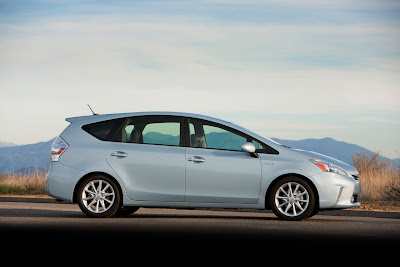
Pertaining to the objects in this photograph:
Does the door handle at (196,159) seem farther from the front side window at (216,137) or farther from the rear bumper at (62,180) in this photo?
the rear bumper at (62,180)

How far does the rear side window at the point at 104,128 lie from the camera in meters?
14.2

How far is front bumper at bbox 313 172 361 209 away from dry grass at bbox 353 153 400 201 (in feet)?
26.0

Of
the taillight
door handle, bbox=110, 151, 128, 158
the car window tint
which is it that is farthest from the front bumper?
the taillight

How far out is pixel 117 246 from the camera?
9.91 meters

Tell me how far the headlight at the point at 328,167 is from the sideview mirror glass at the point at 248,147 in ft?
3.29

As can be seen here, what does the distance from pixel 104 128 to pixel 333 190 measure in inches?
159

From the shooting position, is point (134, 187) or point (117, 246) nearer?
point (117, 246)

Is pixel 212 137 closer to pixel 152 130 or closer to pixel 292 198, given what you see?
pixel 152 130

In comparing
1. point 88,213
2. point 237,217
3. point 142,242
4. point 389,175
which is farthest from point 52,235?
point 389,175

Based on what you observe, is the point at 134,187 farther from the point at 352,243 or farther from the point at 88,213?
the point at 352,243

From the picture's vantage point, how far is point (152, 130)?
556 inches

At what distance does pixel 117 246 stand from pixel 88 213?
407 centimetres

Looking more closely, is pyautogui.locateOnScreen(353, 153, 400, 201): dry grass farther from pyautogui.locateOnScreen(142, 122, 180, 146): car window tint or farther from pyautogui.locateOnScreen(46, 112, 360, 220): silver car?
pyautogui.locateOnScreen(142, 122, 180, 146): car window tint

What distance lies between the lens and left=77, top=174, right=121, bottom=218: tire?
13773mm
